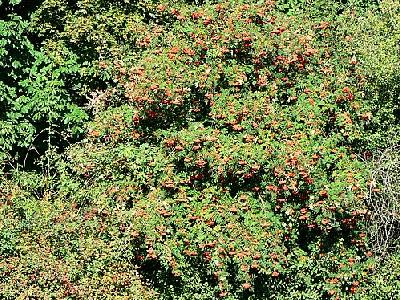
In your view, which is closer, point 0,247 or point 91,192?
point 0,247

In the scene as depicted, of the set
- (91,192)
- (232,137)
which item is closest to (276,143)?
(232,137)

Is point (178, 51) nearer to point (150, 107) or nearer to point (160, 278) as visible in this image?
point (150, 107)

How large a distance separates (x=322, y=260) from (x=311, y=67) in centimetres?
200

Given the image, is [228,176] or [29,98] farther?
[29,98]

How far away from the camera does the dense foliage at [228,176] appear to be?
602 centimetres

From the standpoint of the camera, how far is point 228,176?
6172 mm

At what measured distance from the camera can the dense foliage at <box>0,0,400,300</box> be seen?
6.02 meters

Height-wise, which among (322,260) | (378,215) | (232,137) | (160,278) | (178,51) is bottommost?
(160,278)

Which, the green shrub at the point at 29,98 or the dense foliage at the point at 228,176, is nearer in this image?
the dense foliage at the point at 228,176

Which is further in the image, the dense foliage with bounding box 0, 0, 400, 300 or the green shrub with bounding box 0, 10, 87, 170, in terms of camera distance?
the green shrub with bounding box 0, 10, 87, 170

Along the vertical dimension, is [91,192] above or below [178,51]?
below

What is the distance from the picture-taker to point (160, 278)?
6461 millimetres

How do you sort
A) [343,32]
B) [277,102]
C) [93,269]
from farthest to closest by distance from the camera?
1. [343,32]
2. [277,102]
3. [93,269]

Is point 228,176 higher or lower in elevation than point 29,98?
higher
